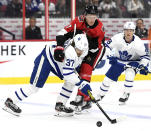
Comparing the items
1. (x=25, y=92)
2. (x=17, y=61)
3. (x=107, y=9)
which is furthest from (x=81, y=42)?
(x=107, y=9)

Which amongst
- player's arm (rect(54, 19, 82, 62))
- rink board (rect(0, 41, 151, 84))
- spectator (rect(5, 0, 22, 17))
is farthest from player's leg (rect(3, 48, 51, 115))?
spectator (rect(5, 0, 22, 17))

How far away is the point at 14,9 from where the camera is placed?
778 centimetres

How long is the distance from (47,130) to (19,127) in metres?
0.27

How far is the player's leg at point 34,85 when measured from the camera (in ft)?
16.3

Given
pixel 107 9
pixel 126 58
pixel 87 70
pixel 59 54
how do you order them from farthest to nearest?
pixel 107 9 → pixel 126 58 → pixel 87 70 → pixel 59 54

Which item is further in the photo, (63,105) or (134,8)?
(134,8)

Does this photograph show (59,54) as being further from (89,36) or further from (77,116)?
(77,116)

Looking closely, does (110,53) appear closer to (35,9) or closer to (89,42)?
(89,42)

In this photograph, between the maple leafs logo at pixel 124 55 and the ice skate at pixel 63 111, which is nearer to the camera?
the ice skate at pixel 63 111

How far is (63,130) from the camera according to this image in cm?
445

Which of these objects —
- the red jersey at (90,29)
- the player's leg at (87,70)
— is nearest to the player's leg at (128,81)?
the player's leg at (87,70)

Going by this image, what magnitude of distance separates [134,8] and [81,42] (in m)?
4.19

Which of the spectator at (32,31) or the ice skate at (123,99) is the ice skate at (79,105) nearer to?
the ice skate at (123,99)

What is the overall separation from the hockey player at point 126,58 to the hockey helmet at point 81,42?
131 centimetres
